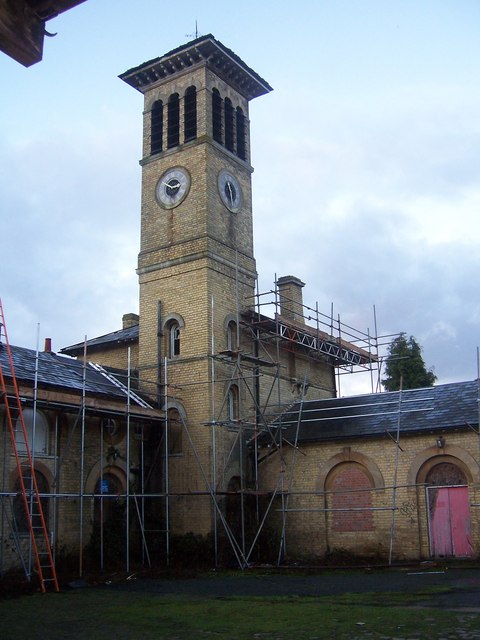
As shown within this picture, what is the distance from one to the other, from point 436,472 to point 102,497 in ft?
31.0

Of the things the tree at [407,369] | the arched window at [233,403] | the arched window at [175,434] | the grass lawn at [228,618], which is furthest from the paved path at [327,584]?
the tree at [407,369]

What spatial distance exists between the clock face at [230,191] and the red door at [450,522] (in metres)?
11.9

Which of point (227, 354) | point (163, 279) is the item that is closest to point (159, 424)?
point (227, 354)

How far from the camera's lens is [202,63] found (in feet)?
83.5

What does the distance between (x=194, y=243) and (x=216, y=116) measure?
529 centimetres

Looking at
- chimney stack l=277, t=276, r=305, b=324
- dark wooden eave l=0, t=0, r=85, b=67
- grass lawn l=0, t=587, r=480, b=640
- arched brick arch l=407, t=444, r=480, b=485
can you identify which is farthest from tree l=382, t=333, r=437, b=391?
dark wooden eave l=0, t=0, r=85, b=67

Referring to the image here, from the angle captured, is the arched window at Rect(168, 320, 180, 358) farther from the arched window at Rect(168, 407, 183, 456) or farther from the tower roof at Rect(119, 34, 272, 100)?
the tower roof at Rect(119, 34, 272, 100)

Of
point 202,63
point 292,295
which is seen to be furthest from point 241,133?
point 292,295

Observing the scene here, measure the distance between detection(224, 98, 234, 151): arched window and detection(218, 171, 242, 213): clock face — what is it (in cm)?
136

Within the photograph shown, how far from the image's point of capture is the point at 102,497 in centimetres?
2006

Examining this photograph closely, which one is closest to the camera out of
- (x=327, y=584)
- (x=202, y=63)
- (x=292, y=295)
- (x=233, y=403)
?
(x=327, y=584)

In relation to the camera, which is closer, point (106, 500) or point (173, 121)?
point (106, 500)

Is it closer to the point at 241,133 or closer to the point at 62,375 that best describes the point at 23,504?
the point at 62,375

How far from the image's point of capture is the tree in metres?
40.9
